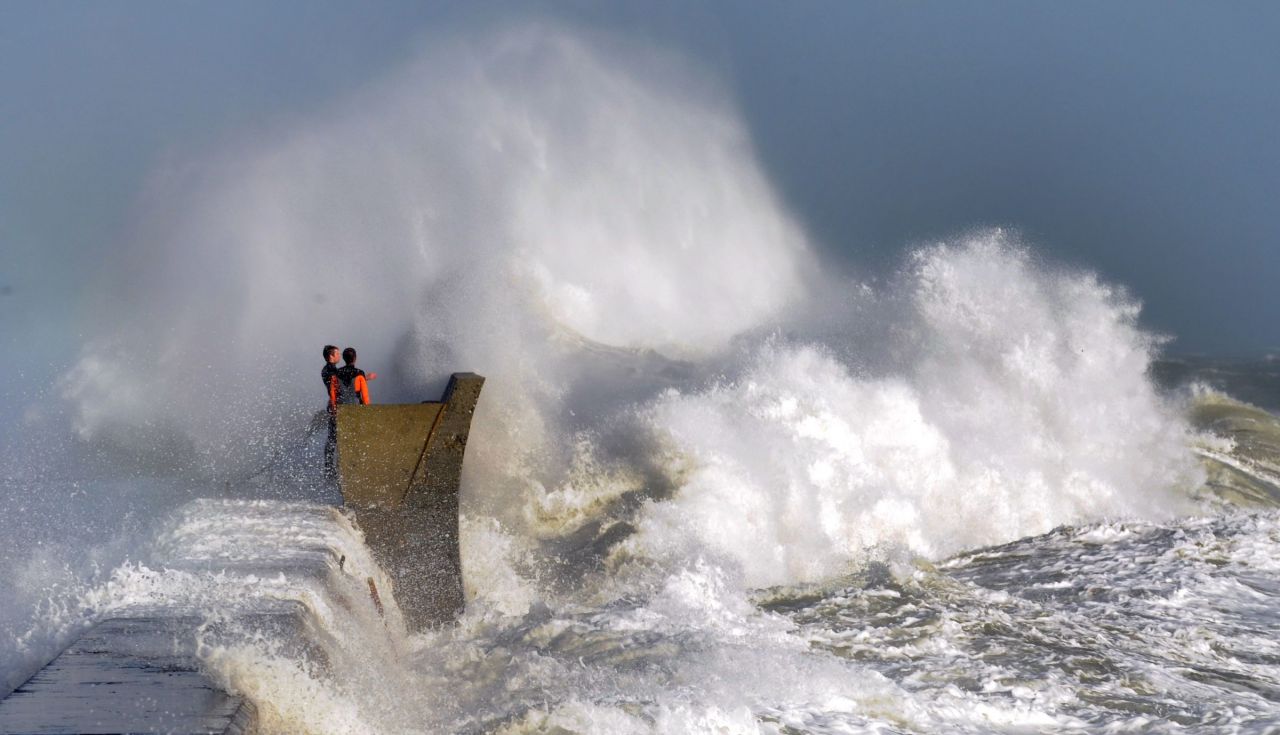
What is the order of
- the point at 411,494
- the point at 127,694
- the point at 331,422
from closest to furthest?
the point at 127,694, the point at 411,494, the point at 331,422

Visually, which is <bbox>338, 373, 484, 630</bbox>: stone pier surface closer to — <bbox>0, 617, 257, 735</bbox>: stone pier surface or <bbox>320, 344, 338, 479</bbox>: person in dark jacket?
<bbox>320, 344, 338, 479</bbox>: person in dark jacket

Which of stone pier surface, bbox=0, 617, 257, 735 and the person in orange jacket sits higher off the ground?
the person in orange jacket

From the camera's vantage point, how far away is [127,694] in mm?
5004

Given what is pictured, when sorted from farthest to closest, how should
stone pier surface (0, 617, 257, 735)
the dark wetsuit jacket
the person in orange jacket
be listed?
the person in orange jacket
the dark wetsuit jacket
stone pier surface (0, 617, 257, 735)

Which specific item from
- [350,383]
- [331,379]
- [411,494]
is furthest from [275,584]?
[350,383]

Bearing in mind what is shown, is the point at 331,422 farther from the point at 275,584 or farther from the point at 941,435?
the point at 941,435

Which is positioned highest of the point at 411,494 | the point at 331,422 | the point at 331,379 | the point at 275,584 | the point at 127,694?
the point at 331,379

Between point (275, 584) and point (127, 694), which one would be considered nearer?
point (127, 694)

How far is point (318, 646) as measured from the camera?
245 inches

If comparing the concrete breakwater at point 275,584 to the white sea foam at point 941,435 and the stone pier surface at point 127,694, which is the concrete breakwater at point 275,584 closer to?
the stone pier surface at point 127,694

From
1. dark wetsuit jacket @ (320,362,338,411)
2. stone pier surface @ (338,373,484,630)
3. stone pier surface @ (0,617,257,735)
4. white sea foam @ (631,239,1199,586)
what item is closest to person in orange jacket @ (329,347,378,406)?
dark wetsuit jacket @ (320,362,338,411)

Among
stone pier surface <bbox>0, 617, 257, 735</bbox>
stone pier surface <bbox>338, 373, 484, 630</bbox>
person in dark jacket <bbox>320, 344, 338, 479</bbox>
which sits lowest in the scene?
stone pier surface <bbox>0, 617, 257, 735</bbox>

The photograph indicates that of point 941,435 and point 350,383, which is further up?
point 350,383

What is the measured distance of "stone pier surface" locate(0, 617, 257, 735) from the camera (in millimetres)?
4637
